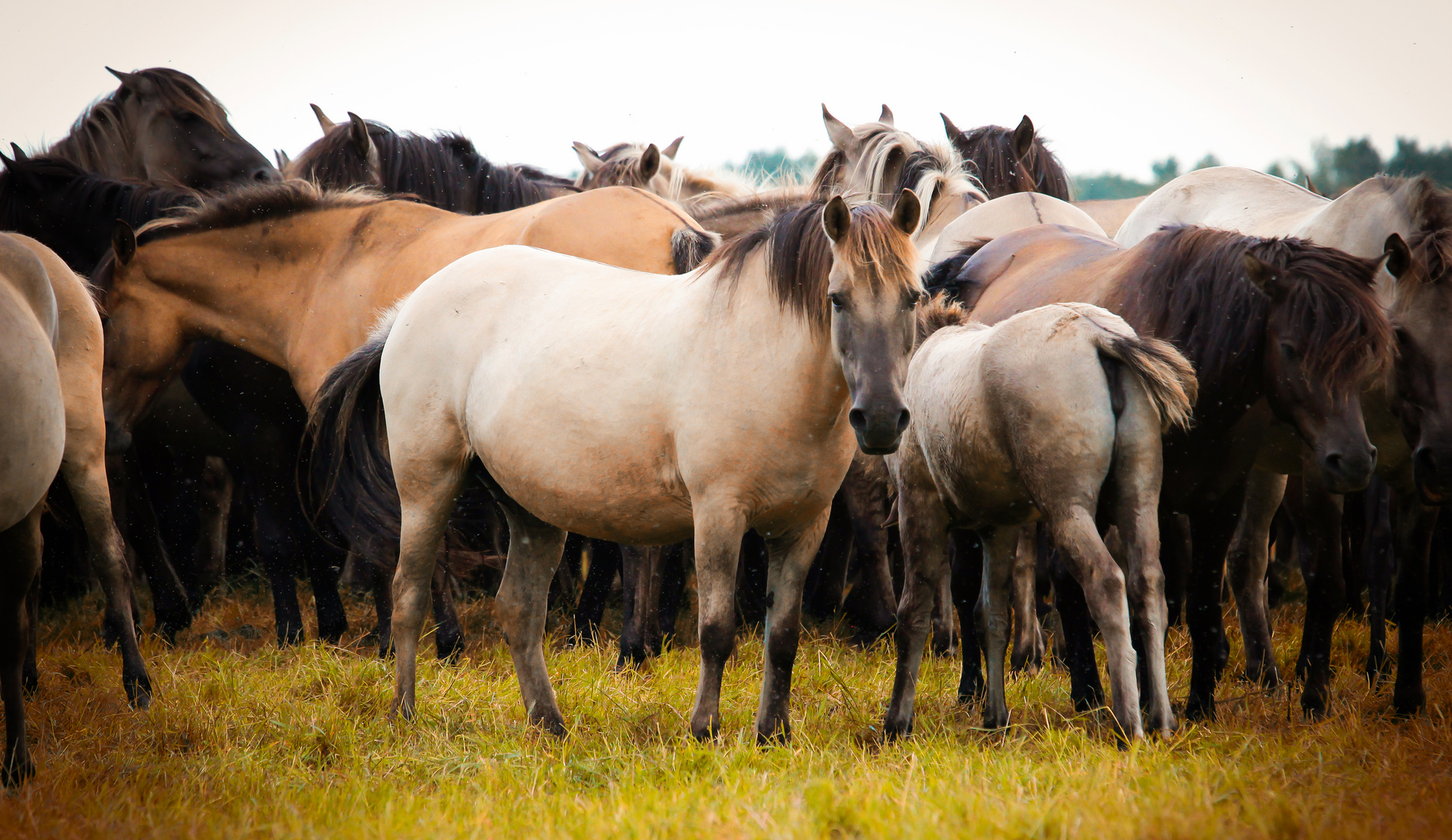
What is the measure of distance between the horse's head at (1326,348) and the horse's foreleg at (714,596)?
75.7 inches

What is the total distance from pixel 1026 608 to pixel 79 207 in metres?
6.42

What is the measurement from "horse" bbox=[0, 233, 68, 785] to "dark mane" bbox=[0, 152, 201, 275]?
3.34m

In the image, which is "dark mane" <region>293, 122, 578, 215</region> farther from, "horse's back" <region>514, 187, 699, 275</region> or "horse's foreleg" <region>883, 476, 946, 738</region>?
"horse's foreleg" <region>883, 476, 946, 738</region>

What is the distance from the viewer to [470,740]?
395 cm

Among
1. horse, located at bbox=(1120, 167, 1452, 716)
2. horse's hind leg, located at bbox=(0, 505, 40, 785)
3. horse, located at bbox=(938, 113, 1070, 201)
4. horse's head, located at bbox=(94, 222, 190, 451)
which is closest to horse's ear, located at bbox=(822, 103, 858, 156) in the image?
horse, located at bbox=(938, 113, 1070, 201)

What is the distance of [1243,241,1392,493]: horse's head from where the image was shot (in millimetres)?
3441

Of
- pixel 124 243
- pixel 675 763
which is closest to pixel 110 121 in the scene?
pixel 124 243

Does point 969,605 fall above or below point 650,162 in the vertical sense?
below

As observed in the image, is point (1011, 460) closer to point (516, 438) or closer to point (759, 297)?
point (759, 297)

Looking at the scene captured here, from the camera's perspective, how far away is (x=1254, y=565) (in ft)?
17.1

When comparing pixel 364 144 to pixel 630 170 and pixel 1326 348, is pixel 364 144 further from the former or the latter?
pixel 1326 348

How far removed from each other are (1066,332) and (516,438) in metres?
2.05

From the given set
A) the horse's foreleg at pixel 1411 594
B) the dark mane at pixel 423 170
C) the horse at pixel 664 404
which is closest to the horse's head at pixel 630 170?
the dark mane at pixel 423 170

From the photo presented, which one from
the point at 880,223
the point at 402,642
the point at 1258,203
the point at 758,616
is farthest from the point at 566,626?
the point at 1258,203
